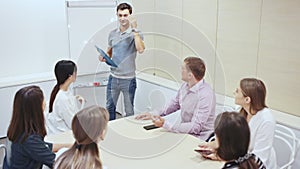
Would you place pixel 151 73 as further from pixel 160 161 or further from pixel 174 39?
pixel 160 161

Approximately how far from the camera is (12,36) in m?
3.71

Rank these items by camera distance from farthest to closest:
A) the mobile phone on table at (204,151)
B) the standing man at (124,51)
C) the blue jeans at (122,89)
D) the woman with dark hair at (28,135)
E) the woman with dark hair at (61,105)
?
the blue jeans at (122,89)
the standing man at (124,51)
the woman with dark hair at (61,105)
the mobile phone on table at (204,151)
the woman with dark hair at (28,135)

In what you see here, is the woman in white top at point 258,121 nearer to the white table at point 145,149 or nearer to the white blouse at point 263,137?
the white blouse at point 263,137

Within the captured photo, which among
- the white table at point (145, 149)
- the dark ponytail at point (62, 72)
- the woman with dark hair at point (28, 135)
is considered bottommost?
the white table at point (145, 149)

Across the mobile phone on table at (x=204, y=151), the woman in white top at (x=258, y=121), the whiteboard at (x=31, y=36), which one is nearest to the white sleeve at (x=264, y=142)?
the woman in white top at (x=258, y=121)

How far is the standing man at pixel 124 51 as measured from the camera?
10.4 feet

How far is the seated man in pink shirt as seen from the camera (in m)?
2.26

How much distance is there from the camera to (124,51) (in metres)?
3.26

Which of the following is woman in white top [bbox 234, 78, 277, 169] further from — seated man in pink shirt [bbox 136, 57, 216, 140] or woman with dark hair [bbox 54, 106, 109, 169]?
woman with dark hair [bbox 54, 106, 109, 169]

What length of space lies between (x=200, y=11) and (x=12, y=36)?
217 cm

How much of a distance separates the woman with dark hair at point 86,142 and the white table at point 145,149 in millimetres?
256

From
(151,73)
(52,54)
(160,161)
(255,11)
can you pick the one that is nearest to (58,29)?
(52,54)

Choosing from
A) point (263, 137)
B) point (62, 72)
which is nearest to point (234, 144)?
point (263, 137)

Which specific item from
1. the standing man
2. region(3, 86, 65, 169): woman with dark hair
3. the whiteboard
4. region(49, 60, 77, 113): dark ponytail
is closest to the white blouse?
region(3, 86, 65, 169): woman with dark hair
